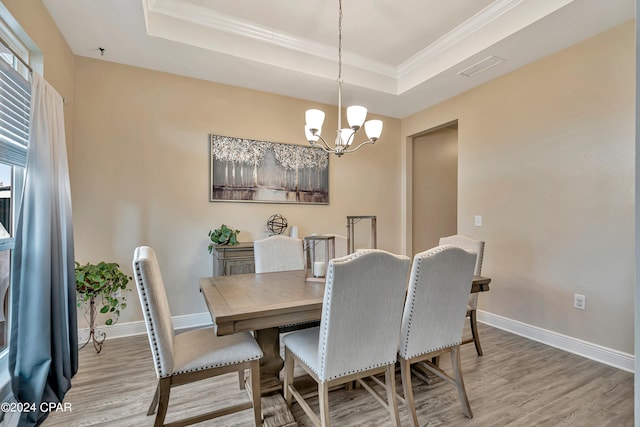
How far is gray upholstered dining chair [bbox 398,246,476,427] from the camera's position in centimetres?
150

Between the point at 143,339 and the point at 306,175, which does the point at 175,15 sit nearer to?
the point at 306,175

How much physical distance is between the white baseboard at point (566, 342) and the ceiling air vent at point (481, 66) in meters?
2.61

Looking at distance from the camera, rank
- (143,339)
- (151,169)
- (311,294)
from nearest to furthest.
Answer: (311,294) → (143,339) → (151,169)

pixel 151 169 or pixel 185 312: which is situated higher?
pixel 151 169

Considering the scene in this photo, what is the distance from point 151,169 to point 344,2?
2390 millimetres

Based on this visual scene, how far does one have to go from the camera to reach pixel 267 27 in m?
2.82

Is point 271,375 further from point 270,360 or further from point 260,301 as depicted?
point 260,301

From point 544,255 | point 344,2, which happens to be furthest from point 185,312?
point 544,255

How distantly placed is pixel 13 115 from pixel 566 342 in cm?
444

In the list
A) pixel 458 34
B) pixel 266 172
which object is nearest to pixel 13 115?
pixel 266 172

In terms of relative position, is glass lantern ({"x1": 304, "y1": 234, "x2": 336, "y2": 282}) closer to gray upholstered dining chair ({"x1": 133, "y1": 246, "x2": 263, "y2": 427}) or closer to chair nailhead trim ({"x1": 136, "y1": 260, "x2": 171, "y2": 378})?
gray upholstered dining chair ({"x1": 133, "y1": 246, "x2": 263, "y2": 427})

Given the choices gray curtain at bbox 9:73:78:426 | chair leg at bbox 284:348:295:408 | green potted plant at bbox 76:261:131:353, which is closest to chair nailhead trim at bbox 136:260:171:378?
chair leg at bbox 284:348:295:408

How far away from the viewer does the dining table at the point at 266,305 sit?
53.1 inches

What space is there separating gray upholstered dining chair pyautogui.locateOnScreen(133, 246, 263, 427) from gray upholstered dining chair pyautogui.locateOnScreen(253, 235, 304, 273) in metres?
0.79
